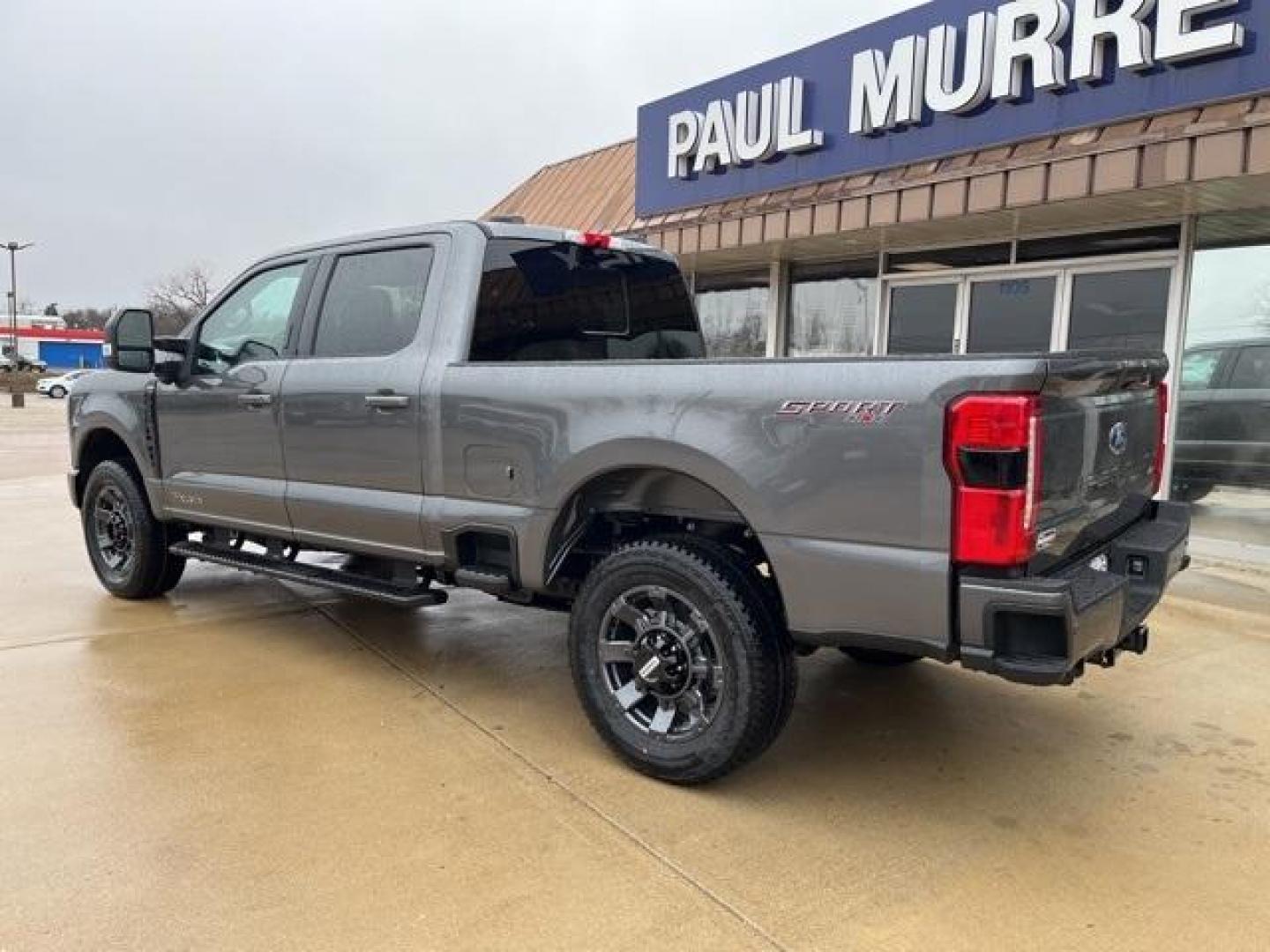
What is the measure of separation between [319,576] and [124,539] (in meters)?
2.01

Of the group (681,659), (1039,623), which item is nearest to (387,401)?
(681,659)

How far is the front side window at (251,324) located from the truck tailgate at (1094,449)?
3.60m

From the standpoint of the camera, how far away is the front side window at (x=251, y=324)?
16.0ft

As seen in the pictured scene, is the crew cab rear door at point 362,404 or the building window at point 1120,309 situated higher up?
the building window at point 1120,309

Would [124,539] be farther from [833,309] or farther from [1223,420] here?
[1223,420]

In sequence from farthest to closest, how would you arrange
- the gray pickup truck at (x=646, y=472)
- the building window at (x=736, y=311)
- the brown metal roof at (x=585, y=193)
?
the brown metal roof at (x=585, y=193), the building window at (x=736, y=311), the gray pickup truck at (x=646, y=472)

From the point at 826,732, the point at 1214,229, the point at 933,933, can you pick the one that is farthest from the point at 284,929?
the point at 1214,229

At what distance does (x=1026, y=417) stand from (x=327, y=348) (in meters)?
3.24

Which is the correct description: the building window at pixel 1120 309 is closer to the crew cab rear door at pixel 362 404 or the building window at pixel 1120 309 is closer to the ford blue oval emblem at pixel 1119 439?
the ford blue oval emblem at pixel 1119 439

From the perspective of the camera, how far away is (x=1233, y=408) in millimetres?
7328

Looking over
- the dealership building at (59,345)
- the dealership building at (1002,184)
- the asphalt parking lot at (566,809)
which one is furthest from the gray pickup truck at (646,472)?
the dealership building at (59,345)

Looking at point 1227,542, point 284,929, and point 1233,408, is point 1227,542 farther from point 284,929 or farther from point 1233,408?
point 284,929

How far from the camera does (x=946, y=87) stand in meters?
7.43

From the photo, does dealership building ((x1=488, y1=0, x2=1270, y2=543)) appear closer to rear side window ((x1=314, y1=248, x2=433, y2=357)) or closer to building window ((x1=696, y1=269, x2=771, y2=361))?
building window ((x1=696, y1=269, x2=771, y2=361))
